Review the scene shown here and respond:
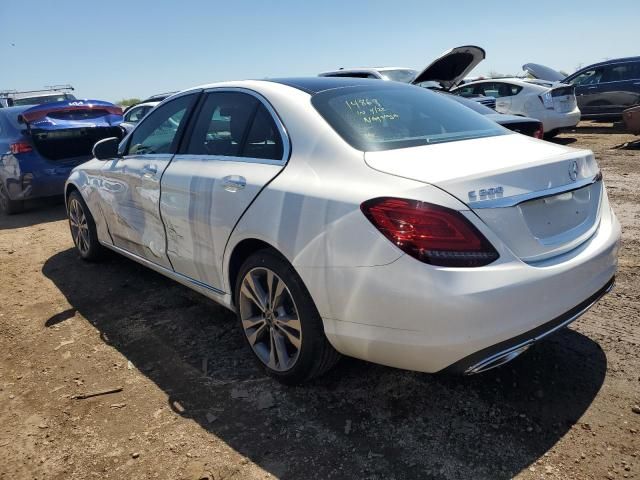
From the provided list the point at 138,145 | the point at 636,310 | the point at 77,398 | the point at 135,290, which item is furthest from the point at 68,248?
the point at 636,310

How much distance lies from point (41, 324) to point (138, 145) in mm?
Answer: 1539

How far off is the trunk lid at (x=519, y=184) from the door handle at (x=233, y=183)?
2.54 feet

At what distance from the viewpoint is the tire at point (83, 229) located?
15.7 ft

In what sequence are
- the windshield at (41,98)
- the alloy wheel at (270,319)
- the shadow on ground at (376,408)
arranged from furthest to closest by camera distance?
the windshield at (41,98)
the alloy wheel at (270,319)
the shadow on ground at (376,408)

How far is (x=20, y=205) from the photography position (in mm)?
7688

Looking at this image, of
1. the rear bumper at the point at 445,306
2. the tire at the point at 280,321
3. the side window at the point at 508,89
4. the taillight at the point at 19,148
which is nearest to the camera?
the rear bumper at the point at 445,306

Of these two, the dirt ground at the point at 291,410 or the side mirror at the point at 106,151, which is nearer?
the dirt ground at the point at 291,410

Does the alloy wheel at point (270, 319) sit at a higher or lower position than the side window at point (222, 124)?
lower

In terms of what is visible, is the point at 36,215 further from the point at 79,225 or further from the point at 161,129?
the point at 161,129

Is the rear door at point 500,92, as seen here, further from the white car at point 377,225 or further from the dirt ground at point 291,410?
the white car at point 377,225

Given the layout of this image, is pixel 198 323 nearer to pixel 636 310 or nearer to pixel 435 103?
pixel 435 103

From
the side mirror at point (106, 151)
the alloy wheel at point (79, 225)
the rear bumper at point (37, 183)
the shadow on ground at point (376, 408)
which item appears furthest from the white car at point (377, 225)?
the rear bumper at point (37, 183)

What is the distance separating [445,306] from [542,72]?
1616 centimetres

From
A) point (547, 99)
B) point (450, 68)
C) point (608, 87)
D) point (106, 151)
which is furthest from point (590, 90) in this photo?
point (106, 151)
